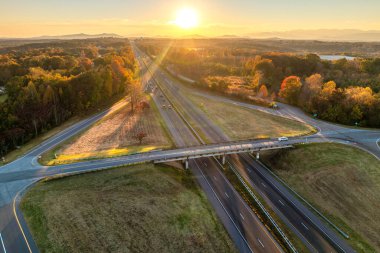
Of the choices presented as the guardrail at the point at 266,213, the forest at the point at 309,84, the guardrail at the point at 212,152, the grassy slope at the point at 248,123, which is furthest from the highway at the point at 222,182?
the forest at the point at 309,84

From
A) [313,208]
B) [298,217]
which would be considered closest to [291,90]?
[313,208]

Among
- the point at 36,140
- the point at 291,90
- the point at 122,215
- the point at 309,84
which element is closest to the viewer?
the point at 122,215

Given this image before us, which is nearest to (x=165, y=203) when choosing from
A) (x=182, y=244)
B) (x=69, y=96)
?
(x=182, y=244)

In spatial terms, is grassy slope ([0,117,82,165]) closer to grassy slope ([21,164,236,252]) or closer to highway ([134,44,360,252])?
grassy slope ([21,164,236,252])

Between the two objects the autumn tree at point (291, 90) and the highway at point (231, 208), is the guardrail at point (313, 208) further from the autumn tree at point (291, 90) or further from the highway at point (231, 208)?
the autumn tree at point (291, 90)

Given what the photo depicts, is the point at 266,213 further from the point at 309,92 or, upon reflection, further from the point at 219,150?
the point at 309,92

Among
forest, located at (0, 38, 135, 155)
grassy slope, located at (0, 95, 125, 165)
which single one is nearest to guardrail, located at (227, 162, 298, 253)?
grassy slope, located at (0, 95, 125, 165)
